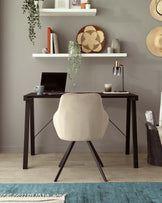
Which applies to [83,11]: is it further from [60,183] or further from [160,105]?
[60,183]

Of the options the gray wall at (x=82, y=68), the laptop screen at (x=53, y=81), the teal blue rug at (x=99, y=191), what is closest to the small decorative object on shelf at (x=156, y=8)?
the gray wall at (x=82, y=68)

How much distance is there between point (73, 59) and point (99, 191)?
1744 millimetres

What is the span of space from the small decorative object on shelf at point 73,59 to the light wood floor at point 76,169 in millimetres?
984

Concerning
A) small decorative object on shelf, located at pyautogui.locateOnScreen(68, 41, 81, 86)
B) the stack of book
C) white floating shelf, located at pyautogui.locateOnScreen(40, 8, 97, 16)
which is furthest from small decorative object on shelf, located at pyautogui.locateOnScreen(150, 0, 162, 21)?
the stack of book

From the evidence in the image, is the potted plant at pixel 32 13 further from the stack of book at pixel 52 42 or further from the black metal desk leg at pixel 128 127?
the black metal desk leg at pixel 128 127

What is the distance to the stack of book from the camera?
12.0 feet

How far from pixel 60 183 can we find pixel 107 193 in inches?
18.5

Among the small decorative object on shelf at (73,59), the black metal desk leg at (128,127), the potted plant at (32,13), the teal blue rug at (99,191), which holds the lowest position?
the teal blue rug at (99,191)

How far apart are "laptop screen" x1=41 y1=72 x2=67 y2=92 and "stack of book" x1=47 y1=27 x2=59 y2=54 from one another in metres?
0.28

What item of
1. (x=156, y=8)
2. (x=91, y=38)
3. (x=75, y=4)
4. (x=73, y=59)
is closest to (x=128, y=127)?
(x=73, y=59)

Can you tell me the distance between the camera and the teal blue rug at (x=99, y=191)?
2.35 meters

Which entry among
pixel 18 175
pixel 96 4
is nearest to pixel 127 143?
pixel 18 175

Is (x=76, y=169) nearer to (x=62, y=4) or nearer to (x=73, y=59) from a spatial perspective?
(x=73, y=59)

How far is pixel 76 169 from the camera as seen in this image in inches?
125
